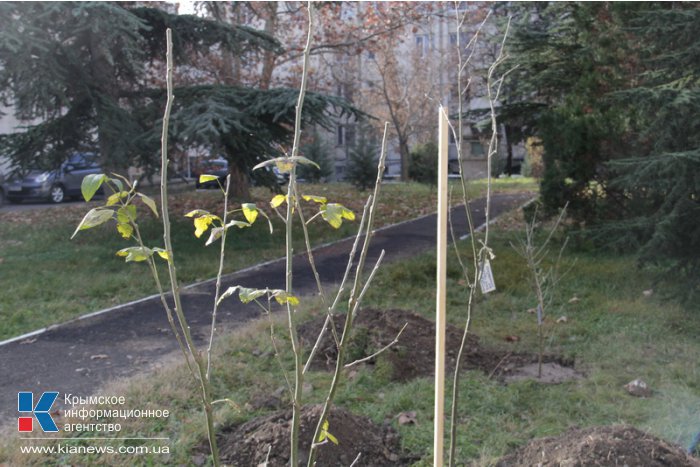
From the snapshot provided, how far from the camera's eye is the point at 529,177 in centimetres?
3025

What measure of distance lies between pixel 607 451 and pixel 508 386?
1765 millimetres

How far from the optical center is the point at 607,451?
328cm

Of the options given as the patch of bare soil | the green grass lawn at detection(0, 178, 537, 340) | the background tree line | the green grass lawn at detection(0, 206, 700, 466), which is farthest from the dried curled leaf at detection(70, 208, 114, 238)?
the background tree line

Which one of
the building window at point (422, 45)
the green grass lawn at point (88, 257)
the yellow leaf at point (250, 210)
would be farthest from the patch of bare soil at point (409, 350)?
the building window at point (422, 45)

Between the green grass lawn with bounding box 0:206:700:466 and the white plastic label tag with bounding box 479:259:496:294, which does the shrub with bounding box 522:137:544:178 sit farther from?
the white plastic label tag with bounding box 479:259:496:294

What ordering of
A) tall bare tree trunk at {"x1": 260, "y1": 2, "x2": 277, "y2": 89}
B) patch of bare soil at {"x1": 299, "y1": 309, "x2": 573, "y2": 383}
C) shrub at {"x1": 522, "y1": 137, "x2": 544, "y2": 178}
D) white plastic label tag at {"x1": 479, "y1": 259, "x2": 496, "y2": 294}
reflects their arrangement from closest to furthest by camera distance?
white plastic label tag at {"x1": 479, "y1": 259, "x2": 496, "y2": 294}, patch of bare soil at {"x1": 299, "y1": 309, "x2": 573, "y2": 383}, tall bare tree trunk at {"x1": 260, "y1": 2, "x2": 277, "y2": 89}, shrub at {"x1": 522, "y1": 137, "x2": 544, "y2": 178}

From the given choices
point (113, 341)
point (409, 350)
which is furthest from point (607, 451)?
point (113, 341)

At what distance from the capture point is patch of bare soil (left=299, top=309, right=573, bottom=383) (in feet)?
17.5

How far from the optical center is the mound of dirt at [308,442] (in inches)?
147

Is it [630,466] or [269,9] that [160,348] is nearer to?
[630,466]

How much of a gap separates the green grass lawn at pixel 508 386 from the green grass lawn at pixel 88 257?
2.36m

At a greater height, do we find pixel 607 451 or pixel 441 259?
pixel 441 259

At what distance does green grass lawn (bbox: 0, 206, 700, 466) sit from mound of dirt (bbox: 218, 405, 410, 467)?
144 millimetres

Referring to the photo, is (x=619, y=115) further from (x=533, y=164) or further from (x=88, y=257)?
(x=533, y=164)
